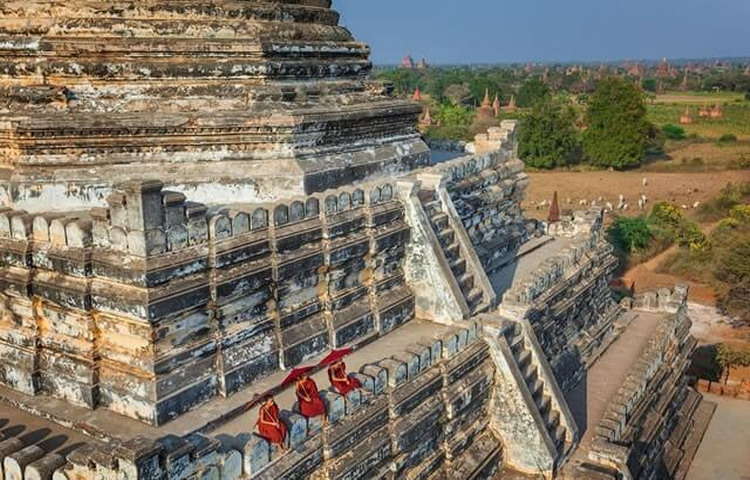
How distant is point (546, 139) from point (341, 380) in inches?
1858

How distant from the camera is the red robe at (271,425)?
7.26 m

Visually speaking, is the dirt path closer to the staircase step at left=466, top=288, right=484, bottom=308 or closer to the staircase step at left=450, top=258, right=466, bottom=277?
the staircase step at left=466, top=288, right=484, bottom=308

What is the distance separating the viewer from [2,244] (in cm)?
859

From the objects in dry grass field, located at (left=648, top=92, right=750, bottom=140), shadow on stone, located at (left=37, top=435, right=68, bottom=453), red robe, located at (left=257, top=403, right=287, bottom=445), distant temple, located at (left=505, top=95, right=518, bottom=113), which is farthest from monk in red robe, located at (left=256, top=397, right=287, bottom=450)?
distant temple, located at (left=505, top=95, right=518, bottom=113)

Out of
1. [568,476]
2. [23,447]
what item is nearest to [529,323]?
[568,476]

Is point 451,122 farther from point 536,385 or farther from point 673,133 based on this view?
point 536,385

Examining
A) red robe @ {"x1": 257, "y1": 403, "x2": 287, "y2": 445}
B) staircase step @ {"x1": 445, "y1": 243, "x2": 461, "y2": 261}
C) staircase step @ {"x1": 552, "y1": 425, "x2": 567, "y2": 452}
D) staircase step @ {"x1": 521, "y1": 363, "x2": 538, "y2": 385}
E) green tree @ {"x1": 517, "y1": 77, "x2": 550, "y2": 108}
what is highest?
green tree @ {"x1": 517, "y1": 77, "x2": 550, "y2": 108}

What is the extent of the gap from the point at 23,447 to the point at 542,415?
680 cm

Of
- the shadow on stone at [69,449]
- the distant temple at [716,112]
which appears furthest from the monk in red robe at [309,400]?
the distant temple at [716,112]

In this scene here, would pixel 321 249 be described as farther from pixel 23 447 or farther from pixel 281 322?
pixel 23 447

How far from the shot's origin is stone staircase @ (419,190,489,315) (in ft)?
37.3

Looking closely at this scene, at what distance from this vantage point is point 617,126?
169 feet

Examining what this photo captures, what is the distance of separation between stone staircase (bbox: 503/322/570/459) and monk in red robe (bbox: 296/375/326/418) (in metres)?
3.69

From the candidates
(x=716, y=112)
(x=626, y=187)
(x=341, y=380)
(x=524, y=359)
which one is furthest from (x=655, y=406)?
(x=716, y=112)
